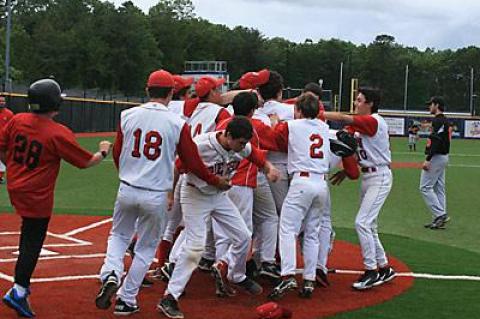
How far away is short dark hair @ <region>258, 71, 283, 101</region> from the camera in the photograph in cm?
785

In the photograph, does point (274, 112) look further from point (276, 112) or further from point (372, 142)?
point (372, 142)

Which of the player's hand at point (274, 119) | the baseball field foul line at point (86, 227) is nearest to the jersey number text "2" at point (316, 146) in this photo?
the player's hand at point (274, 119)

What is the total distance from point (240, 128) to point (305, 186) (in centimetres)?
117

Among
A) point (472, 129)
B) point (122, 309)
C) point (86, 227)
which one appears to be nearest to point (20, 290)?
point (122, 309)

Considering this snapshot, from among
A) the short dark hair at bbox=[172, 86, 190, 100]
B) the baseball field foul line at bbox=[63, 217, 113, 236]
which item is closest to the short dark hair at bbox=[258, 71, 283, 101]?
the short dark hair at bbox=[172, 86, 190, 100]

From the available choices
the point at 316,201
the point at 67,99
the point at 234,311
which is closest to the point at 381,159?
the point at 316,201

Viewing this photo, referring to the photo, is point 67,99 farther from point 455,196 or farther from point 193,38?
point 193,38

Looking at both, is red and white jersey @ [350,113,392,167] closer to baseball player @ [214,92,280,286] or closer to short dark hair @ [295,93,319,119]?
short dark hair @ [295,93,319,119]

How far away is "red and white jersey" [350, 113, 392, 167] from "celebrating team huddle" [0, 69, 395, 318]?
0.5 inches

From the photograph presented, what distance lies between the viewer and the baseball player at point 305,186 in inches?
277

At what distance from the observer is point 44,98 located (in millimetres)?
6113

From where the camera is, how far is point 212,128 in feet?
24.6

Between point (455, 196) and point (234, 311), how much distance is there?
11.7 meters

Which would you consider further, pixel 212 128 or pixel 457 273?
pixel 457 273
